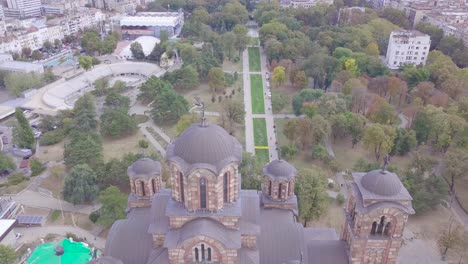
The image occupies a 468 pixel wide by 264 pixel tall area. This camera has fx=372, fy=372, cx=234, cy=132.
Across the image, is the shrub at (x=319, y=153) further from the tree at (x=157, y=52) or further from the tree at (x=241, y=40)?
the tree at (x=157, y=52)

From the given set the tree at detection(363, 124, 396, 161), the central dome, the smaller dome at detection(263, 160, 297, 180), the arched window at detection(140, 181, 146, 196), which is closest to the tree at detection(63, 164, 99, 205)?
the arched window at detection(140, 181, 146, 196)

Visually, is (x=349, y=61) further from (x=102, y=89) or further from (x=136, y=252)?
(x=136, y=252)

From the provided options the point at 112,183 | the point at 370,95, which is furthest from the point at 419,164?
the point at 112,183

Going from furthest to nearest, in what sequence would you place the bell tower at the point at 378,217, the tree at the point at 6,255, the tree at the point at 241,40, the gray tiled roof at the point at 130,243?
the tree at the point at 241,40
the tree at the point at 6,255
the gray tiled roof at the point at 130,243
the bell tower at the point at 378,217

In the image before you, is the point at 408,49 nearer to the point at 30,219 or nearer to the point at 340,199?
the point at 340,199

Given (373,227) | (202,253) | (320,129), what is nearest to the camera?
(202,253)

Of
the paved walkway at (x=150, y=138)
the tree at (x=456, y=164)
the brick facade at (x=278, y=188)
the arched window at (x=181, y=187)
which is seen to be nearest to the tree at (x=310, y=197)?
the brick facade at (x=278, y=188)

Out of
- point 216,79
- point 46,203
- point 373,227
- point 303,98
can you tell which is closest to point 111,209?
point 46,203
